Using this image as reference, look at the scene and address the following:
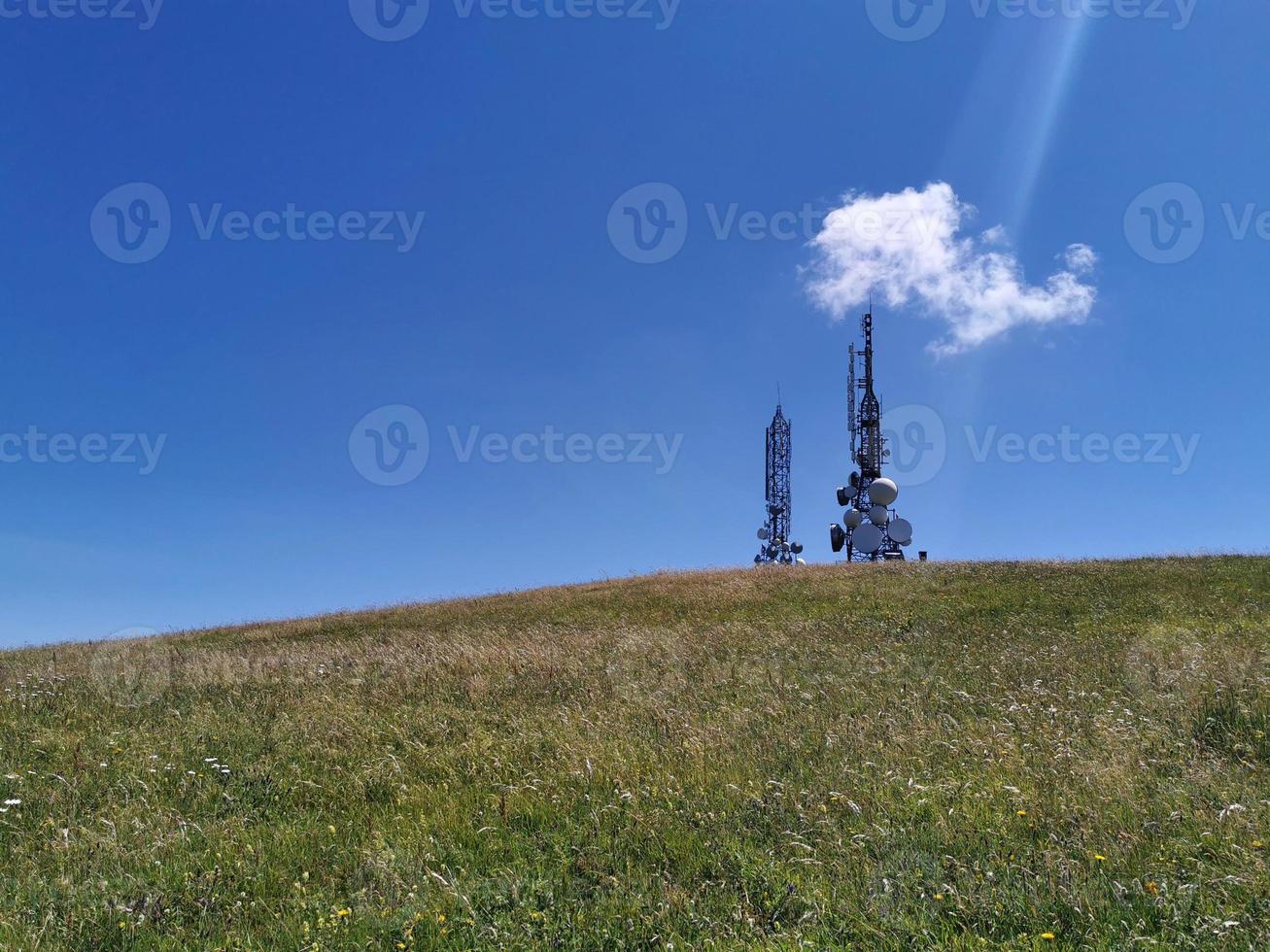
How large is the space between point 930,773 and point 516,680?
651 centimetres

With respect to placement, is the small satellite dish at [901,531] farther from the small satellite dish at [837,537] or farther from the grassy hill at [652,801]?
the grassy hill at [652,801]

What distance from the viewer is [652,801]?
19.5 feet

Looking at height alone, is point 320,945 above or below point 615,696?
below

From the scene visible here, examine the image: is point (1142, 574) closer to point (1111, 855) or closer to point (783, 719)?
point (783, 719)

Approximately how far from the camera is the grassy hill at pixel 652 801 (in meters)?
4.28

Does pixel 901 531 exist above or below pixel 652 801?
above

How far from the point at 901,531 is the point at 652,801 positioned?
39.5 meters

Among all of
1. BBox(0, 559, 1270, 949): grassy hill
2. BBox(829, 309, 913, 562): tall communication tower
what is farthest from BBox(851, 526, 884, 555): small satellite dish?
BBox(0, 559, 1270, 949): grassy hill

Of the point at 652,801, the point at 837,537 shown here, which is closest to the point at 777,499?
the point at 837,537

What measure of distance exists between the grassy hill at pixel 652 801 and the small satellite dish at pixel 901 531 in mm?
29365

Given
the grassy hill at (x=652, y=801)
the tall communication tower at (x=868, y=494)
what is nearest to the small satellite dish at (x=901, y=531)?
the tall communication tower at (x=868, y=494)

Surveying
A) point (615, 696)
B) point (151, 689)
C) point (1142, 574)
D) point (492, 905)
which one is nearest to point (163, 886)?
point (492, 905)

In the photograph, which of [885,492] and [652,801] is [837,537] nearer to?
[885,492]

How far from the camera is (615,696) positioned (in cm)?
977
